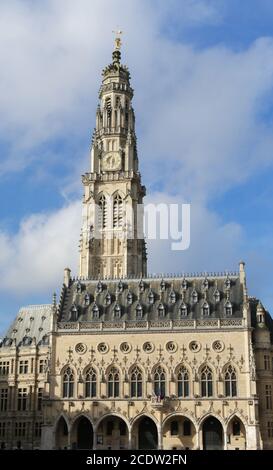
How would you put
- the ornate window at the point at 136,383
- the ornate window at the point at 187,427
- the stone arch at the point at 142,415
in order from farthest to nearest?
the ornate window at the point at 136,383, the ornate window at the point at 187,427, the stone arch at the point at 142,415

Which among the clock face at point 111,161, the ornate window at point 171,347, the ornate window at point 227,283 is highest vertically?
the clock face at point 111,161

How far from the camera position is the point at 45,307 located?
93938 millimetres

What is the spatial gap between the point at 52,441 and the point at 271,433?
25.2 m

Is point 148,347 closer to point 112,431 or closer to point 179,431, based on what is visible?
point 179,431

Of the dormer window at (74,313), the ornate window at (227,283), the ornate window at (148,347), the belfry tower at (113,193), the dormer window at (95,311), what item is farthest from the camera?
the belfry tower at (113,193)

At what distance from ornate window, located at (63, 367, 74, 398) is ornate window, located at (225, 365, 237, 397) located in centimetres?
Answer: 1819

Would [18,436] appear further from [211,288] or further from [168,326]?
[211,288]

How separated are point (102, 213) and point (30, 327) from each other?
949 inches

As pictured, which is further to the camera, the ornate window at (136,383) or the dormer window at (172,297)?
the dormer window at (172,297)

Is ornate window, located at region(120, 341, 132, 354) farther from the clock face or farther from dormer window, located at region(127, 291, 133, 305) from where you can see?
the clock face

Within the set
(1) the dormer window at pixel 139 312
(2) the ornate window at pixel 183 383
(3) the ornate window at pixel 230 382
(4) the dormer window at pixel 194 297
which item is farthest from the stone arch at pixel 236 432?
(1) the dormer window at pixel 139 312

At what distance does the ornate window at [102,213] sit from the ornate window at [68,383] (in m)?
34.4

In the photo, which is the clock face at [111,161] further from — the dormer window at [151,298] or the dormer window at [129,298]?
the dormer window at [151,298]

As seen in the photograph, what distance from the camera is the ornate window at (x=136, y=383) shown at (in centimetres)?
7381
